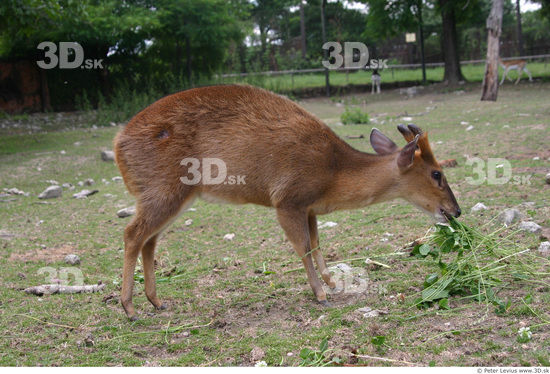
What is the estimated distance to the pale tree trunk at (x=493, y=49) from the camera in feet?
52.9

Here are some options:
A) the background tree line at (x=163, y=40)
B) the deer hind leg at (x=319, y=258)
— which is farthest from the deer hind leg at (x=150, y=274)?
the background tree line at (x=163, y=40)

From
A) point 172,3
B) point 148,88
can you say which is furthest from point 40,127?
point 172,3

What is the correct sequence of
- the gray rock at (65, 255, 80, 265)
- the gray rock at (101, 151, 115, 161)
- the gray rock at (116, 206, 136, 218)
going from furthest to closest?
the gray rock at (101, 151, 115, 161)
the gray rock at (116, 206, 136, 218)
the gray rock at (65, 255, 80, 265)

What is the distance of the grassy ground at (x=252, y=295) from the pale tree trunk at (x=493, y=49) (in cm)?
801

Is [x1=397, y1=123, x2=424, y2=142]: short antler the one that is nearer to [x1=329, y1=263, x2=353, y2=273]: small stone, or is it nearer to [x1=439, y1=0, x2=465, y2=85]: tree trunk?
[x1=329, y1=263, x2=353, y2=273]: small stone

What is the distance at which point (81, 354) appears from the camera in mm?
3400

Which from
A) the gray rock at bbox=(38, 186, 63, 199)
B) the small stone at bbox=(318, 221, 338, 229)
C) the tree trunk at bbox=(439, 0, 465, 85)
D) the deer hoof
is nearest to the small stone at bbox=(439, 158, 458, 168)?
the small stone at bbox=(318, 221, 338, 229)

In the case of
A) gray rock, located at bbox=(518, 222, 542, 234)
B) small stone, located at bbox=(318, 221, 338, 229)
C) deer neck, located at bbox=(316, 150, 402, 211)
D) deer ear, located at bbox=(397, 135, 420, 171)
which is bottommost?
small stone, located at bbox=(318, 221, 338, 229)

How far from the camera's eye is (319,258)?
4531mm

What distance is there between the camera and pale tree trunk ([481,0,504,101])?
1612 cm

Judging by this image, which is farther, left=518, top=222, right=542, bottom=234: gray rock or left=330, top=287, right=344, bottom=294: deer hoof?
left=518, top=222, right=542, bottom=234: gray rock

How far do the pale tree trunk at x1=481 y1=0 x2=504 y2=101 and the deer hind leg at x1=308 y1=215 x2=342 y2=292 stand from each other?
13576mm

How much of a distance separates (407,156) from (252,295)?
160 cm

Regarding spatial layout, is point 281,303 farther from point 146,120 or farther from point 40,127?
point 40,127
